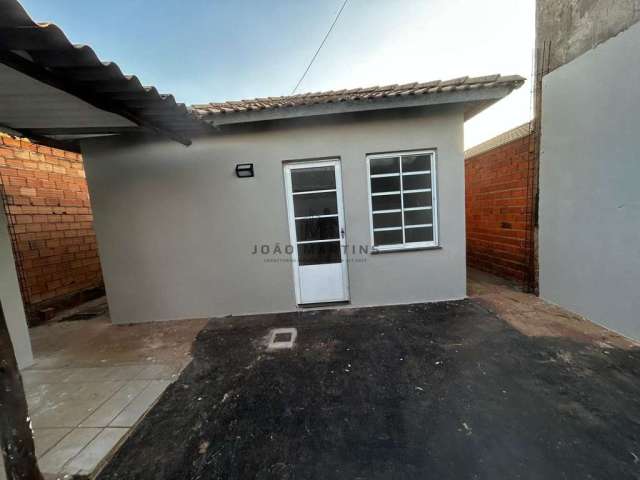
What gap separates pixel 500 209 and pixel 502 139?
4.19 ft

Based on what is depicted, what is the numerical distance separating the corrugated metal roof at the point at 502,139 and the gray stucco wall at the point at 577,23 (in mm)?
848

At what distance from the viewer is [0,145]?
3.91m

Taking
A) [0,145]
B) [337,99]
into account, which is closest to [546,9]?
[337,99]

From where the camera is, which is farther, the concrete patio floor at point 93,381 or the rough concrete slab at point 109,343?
the rough concrete slab at point 109,343

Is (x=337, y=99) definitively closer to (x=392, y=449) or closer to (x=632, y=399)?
(x=392, y=449)

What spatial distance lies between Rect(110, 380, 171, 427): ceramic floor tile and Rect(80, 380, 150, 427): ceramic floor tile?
0.05 metres

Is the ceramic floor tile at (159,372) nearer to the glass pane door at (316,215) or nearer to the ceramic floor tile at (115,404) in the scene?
the ceramic floor tile at (115,404)

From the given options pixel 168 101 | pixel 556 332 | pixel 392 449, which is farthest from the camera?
pixel 556 332

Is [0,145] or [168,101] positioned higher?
[0,145]

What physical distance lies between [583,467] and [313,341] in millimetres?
2267

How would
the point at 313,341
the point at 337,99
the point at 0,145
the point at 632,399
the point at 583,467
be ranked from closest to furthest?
the point at 583,467
the point at 632,399
the point at 313,341
the point at 337,99
the point at 0,145

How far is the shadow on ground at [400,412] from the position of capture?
1469 mm

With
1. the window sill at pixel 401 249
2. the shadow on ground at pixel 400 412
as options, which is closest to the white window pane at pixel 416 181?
the window sill at pixel 401 249

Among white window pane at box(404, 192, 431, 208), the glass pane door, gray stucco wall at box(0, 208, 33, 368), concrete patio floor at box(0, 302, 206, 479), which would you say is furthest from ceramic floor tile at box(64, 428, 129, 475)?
white window pane at box(404, 192, 431, 208)
